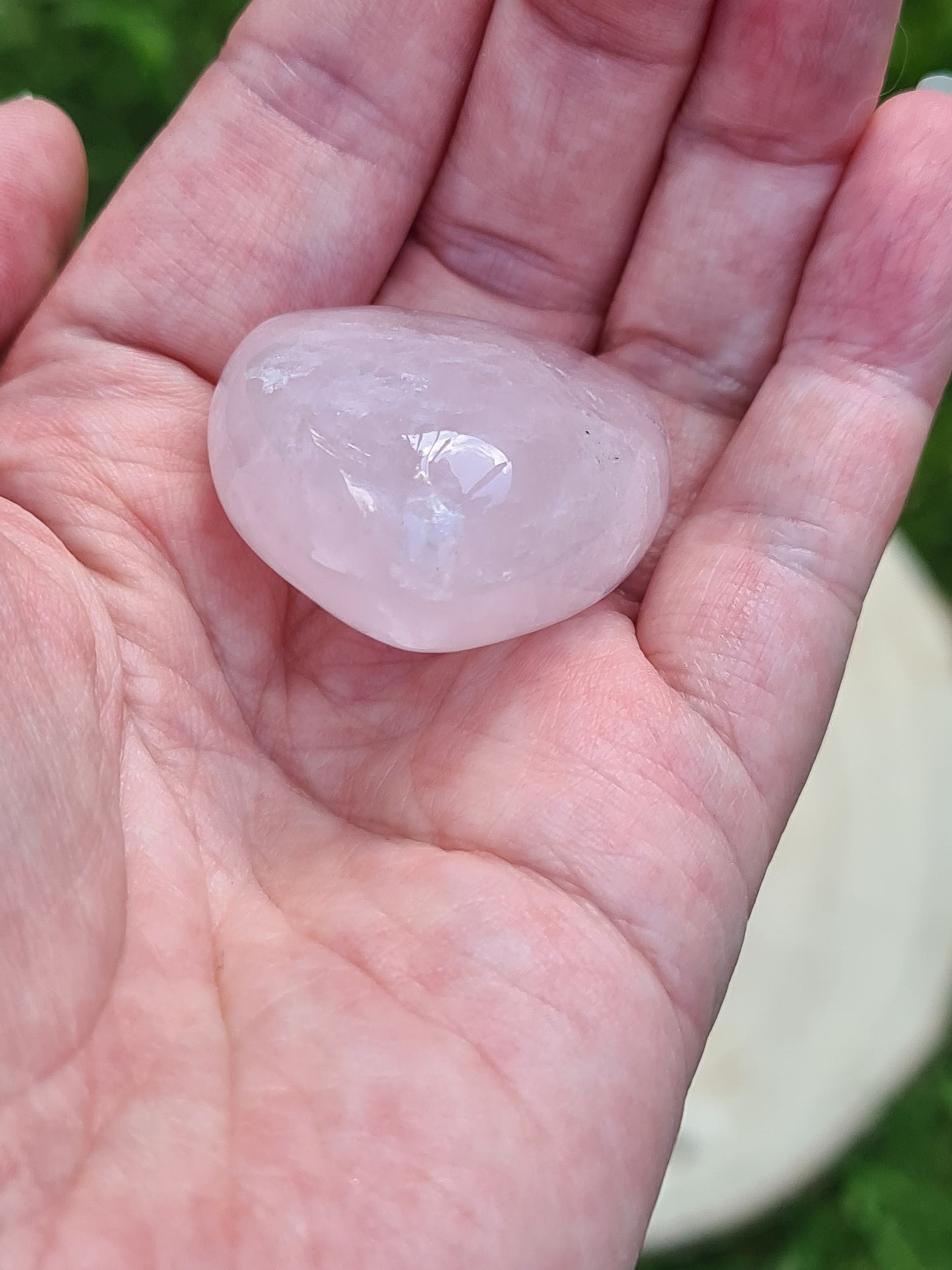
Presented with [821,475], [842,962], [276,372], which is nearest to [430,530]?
[276,372]

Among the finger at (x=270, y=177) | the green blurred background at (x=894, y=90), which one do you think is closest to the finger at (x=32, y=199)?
the finger at (x=270, y=177)

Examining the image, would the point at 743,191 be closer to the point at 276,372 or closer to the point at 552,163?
the point at 552,163

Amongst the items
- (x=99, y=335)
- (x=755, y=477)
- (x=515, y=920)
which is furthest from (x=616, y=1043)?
(x=99, y=335)

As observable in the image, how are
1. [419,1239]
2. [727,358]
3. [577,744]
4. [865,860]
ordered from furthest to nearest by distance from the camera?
1. [865,860]
2. [727,358]
3. [577,744]
4. [419,1239]

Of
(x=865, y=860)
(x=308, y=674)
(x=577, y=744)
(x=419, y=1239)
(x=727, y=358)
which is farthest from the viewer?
(x=865, y=860)

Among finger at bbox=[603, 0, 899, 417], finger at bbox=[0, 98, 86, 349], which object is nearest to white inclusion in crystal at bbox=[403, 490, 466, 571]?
finger at bbox=[603, 0, 899, 417]

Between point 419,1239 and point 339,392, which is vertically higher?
point 339,392

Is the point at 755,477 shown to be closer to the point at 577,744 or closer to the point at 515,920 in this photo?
the point at 577,744

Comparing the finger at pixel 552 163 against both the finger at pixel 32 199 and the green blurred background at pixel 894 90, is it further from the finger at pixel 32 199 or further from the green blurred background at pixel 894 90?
the green blurred background at pixel 894 90
